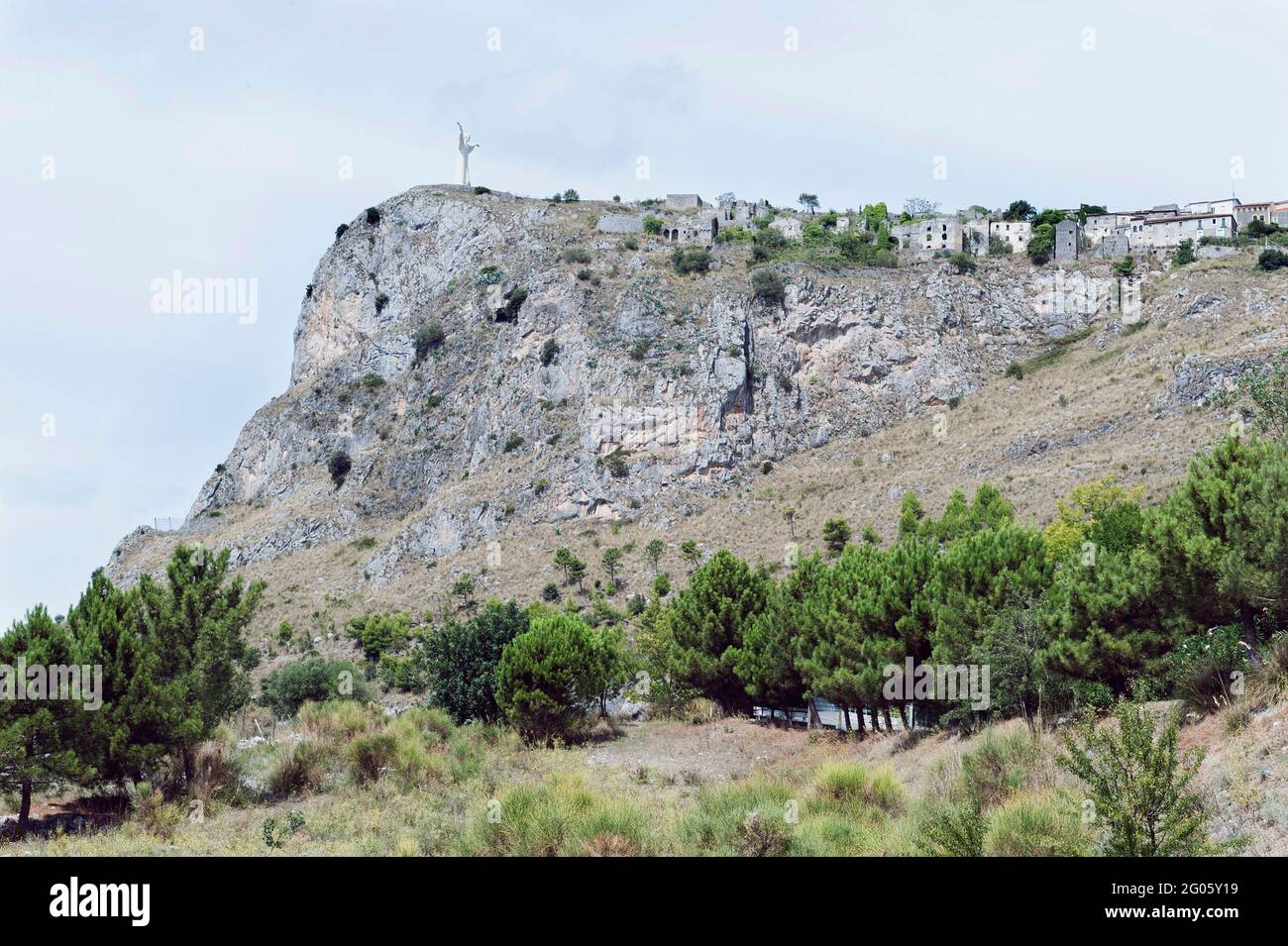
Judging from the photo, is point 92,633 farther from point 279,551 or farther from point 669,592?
point 279,551

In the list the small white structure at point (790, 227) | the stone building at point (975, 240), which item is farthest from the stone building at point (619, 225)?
the stone building at point (975, 240)

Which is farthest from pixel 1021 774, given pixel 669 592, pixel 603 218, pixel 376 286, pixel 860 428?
pixel 376 286

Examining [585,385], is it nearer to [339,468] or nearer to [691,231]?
[339,468]

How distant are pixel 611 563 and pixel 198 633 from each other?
3922 cm

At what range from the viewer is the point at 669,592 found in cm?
5956

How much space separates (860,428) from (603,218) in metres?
39.9

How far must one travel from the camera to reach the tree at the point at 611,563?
63.2m

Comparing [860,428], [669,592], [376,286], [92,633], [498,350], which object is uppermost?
[376,286]

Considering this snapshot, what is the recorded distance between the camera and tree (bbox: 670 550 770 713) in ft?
117

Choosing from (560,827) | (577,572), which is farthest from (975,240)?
(560,827)

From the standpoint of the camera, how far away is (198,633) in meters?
25.2

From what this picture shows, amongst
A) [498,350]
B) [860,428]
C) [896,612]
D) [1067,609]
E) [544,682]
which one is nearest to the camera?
[1067,609]

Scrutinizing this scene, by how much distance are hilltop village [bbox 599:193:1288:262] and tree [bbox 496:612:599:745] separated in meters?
70.3
